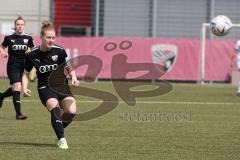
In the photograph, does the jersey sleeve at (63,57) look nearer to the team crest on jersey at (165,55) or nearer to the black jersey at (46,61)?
the black jersey at (46,61)

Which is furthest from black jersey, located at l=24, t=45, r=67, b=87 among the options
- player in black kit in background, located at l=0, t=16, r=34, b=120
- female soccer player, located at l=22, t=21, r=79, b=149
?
player in black kit in background, located at l=0, t=16, r=34, b=120

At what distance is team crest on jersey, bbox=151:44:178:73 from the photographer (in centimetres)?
2955

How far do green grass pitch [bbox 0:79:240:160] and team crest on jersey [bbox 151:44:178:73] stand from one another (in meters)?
12.0

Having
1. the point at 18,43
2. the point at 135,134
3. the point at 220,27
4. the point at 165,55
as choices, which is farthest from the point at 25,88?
the point at 165,55

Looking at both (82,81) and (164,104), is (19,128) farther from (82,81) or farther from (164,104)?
(82,81)

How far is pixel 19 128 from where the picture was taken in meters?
11.8

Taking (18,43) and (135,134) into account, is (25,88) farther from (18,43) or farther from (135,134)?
(18,43)

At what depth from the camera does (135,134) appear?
11273 mm

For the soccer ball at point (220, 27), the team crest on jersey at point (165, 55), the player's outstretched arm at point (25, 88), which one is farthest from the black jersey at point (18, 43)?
the team crest on jersey at point (165, 55)

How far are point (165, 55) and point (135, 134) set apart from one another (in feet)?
61.3

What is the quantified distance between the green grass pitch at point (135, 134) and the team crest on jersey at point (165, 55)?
1198 cm

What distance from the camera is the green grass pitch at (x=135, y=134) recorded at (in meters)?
9.04

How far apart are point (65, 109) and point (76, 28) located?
28.9m

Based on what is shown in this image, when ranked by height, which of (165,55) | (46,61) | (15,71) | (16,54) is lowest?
(165,55)
